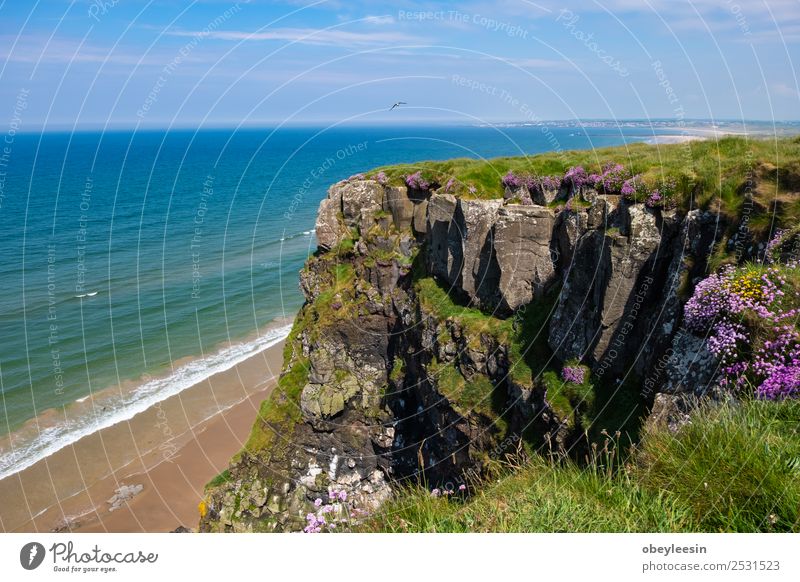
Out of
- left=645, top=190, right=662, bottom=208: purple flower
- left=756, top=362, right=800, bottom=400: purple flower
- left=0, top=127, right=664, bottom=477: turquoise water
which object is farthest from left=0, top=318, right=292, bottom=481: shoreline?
left=756, top=362, right=800, bottom=400: purple flower

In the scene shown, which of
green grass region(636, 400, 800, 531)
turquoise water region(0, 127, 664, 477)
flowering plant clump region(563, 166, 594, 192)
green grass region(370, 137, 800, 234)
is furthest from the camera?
turquoise water region(0, 127, 664, 477)

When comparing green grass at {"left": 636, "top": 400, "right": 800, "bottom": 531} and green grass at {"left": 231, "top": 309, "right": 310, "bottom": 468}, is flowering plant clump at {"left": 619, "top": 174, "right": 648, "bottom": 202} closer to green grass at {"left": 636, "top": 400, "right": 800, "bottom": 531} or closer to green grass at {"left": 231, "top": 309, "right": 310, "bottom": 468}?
green grass at {"left": 636, "top": 400, "right": 800, "bottom": 531}

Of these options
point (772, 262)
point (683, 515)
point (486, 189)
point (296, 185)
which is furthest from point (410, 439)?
point (296, 185)

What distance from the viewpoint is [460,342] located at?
23547mm

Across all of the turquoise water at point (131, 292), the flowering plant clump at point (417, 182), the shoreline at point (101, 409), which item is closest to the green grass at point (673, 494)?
the flowering plant clump at point (417, 182)

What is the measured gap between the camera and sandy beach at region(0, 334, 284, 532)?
29.4 meters

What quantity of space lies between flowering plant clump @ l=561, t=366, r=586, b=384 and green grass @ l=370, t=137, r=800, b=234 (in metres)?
6.37

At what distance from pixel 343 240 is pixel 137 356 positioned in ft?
86.0

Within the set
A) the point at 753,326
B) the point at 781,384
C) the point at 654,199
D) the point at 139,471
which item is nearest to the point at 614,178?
the point at 654,199

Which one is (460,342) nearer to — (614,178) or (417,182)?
(614,178)

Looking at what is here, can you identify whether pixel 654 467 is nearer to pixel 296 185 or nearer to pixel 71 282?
pixel 71 282

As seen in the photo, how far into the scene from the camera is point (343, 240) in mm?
31500

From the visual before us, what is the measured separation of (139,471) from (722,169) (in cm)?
3573

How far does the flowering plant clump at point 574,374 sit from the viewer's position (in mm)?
17828
